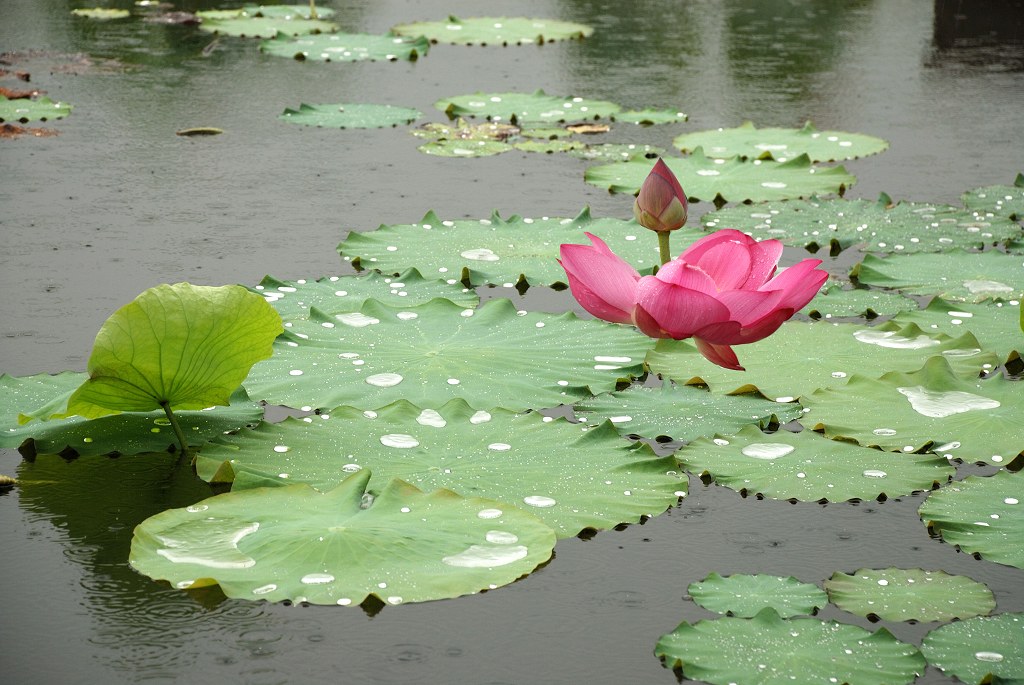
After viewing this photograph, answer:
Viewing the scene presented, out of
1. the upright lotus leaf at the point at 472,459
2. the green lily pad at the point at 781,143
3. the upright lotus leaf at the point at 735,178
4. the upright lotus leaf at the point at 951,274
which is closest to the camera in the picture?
the upright lotus leaf at the point at 472,459

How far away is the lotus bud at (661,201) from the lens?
5.70ft

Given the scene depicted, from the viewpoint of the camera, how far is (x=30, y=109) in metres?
4.47

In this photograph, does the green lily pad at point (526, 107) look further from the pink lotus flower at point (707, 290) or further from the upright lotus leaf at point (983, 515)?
the pink lotus flower at point (707, 290)

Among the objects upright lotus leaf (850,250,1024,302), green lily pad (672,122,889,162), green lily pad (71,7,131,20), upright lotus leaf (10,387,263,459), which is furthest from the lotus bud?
green lily pad (71,7,131,20)

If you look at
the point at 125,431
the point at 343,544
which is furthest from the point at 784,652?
the point at 125,431

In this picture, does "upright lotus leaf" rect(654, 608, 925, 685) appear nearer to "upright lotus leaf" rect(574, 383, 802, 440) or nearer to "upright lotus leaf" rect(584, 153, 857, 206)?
"upright lotus leaf" rect(574, 383, 802, 440)

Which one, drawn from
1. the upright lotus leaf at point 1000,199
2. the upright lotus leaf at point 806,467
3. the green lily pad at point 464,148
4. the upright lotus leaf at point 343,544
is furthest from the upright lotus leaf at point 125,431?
the upright lotus leaf at point 1000,199

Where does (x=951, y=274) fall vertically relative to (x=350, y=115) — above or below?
below

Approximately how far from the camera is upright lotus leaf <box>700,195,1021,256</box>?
10.2 feet

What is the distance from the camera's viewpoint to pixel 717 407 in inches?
86.8

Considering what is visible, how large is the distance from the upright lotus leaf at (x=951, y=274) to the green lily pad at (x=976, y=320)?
8 centimetres

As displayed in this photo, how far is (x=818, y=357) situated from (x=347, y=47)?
149 inches

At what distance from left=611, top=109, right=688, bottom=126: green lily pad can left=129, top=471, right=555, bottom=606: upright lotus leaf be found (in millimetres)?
2813

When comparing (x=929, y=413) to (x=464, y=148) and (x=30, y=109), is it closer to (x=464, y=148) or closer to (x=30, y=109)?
(x=464, y=148)
